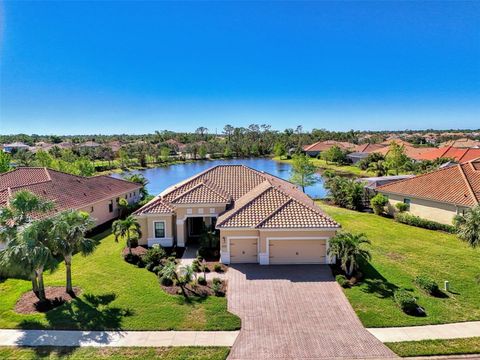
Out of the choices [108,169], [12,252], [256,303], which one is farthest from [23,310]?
[108,169]

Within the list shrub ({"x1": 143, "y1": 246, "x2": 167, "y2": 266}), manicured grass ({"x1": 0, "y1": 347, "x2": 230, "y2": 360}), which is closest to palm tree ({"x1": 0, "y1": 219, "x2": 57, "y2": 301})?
manicured grass ({"x1": 0, "y1": 347, "x2": 230, "y2": 360})

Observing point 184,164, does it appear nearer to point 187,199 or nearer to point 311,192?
point 311,192

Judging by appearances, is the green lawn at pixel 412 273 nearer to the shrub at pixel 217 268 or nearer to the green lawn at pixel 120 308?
the green lawn at pixel 120 308

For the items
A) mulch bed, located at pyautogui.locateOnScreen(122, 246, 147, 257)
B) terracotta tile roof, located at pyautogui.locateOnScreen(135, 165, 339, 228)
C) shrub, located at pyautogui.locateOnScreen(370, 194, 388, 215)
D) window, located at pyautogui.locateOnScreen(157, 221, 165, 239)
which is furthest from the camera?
shrub, located at pyautogui.locateOnScreen(370, 194, 388, 215)

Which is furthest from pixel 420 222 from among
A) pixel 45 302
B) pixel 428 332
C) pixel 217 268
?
pixel 45 302

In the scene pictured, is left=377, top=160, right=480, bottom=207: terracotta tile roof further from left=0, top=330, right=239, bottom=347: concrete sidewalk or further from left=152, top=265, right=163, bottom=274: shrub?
left=152, top=265, right=163, bottom=274: shrub

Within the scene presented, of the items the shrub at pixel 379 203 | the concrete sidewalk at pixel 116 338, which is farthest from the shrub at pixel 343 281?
the shrub at pixel 379 203
